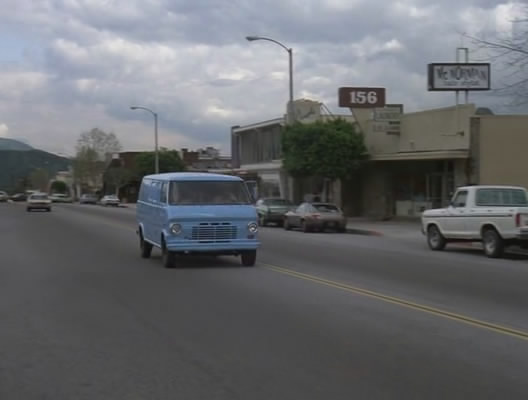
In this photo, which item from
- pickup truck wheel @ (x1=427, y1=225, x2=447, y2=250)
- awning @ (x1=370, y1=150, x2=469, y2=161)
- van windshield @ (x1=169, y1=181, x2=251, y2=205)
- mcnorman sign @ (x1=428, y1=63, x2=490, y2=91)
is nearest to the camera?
van windshield @ (x1=169, y1=181, x2=251, y2=205)

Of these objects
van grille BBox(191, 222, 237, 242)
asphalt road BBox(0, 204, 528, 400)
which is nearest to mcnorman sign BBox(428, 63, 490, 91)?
asphalt road BBox(0, 204, 528, 400)

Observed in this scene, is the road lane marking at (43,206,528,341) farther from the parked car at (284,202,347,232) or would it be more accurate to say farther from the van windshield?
the parked car at (284,202,347,232)

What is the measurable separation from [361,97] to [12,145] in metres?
159

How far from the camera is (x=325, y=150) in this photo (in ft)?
134

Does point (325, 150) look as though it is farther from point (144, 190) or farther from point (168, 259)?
point (168, 259)

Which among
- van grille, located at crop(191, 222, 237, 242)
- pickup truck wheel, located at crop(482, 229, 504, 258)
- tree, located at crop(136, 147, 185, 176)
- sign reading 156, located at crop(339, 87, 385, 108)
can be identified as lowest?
pickup truck wheel, located at crop(482, 229, 504, 258)

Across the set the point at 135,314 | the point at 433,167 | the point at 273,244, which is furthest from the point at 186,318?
the point at 433,167

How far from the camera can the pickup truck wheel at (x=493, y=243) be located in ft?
68.5

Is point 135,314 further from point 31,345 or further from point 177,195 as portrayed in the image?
point 177,195

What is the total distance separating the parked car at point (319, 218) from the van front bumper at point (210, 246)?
16902 millimetres

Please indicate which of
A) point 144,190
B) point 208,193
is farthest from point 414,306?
point 144,190

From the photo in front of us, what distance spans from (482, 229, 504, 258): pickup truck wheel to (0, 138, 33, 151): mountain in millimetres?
169064

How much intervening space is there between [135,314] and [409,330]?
3.76 metres

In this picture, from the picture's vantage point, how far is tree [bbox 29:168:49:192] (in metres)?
157
